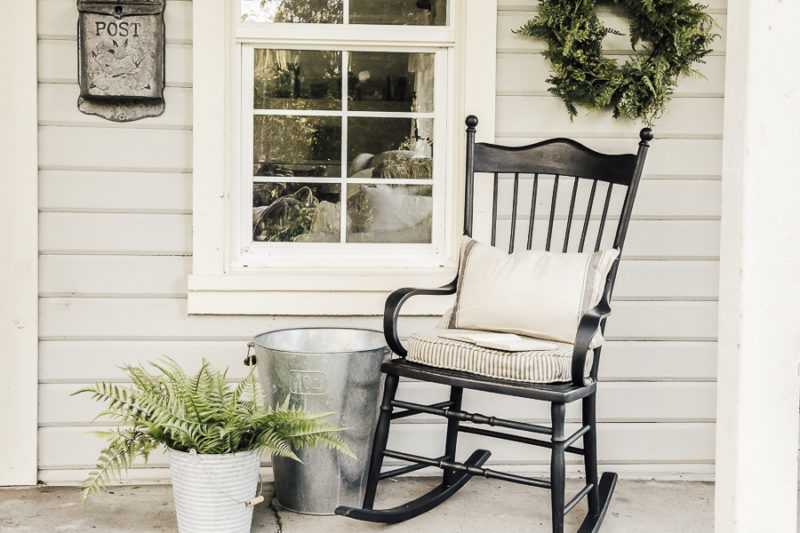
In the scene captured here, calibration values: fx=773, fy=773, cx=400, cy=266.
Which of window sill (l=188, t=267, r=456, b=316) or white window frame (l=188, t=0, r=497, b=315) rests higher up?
white window frame (l=188, t=0, r=497, b=315)

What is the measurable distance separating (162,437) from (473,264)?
105 cm

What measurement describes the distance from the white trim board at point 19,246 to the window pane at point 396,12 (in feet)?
3.63

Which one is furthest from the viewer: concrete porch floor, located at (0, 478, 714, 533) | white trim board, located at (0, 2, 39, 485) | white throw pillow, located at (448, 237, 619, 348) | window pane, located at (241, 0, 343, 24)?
window pane, located at (241, 0, 343, 24)

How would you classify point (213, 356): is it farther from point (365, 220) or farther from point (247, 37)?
point (247, 37)

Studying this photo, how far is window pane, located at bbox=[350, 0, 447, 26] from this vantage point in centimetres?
280

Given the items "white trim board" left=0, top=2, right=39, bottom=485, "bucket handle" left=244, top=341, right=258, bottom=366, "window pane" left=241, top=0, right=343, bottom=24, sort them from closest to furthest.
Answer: "bucket handle" left=244, top=341, right=258, bottom=366 → "white trim board" left=0, top=2, right=39, bottom=485 → "window pane" left=241, top=0, right=343, bottom=24

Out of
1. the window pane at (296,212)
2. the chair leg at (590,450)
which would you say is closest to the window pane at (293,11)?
the window pane at (296,212)

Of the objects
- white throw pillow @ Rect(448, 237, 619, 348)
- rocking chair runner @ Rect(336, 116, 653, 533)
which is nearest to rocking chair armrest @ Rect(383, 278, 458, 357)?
rocking chair runner @ Rect(336, 116, 653, 533)

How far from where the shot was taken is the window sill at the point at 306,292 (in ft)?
8.87

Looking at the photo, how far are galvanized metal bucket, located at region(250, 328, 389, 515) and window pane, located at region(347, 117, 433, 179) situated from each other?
2.40ft

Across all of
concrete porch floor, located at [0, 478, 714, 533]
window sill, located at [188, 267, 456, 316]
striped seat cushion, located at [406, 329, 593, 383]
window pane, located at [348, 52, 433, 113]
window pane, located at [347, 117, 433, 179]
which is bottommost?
concrete porch floor, located at [0, 478, 714, 533]

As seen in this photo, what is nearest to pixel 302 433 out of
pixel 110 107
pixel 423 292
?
pixel 423 292

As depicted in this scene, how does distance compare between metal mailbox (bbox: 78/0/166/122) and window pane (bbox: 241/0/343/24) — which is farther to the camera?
window pane (bbox: 241/0/343/24)

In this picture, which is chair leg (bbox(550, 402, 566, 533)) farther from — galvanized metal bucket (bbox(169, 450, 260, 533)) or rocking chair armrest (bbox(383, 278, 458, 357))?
galvanized metal bucket (bbox(169, 450, 260, 533))
